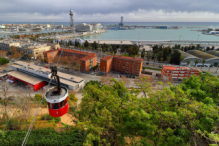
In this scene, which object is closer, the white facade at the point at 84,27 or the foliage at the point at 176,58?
the foliage at the point at 176,58

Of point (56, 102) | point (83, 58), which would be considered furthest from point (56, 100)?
point (83, 58)

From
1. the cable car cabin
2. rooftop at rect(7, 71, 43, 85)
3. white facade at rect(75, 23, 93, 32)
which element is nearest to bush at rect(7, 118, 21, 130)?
the cable car cabin

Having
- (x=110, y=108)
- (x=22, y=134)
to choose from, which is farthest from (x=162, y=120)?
(x=22, y=134)

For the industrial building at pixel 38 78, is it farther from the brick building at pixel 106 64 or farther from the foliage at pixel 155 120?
the foliage at pixel 155 120

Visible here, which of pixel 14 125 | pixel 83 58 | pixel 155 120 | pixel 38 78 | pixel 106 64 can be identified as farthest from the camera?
pixel 83 58

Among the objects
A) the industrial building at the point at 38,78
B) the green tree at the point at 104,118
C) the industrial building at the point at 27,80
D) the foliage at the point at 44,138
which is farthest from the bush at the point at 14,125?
the industrial building at the point at 27,80

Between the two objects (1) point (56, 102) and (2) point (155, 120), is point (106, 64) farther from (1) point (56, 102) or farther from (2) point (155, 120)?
(2) point (155, 120)

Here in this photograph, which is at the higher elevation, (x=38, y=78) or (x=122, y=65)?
(x=122, y=65)
